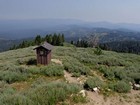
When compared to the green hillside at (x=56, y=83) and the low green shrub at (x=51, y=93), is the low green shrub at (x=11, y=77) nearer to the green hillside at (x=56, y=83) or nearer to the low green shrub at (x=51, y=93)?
the green hillside at (x=56, y=83)

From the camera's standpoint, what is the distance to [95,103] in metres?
13.2

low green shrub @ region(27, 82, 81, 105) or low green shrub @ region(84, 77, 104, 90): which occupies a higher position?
low green shrub @ region(27, 82, 81, 105)

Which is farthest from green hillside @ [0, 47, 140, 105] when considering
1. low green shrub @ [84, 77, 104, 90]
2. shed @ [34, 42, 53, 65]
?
shed @ [34, 42, 53, 65]

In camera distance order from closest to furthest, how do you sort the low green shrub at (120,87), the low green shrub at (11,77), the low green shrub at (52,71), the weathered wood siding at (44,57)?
the low green shrub at (120,87) → the low green shrub at (11,77) → the low green shrub at (52,71) → the weathered wood siding at (44,57)

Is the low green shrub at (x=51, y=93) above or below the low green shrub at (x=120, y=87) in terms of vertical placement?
above

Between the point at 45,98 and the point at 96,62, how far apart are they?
55.3ft

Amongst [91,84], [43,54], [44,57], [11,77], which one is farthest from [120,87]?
[43,54]

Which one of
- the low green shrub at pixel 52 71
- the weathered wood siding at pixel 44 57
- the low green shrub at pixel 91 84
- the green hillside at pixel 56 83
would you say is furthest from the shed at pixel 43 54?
the low green shrub at pixel 91 84

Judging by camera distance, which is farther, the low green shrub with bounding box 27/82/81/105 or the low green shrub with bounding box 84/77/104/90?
the low green shrub with bounding box 84/77/104/90

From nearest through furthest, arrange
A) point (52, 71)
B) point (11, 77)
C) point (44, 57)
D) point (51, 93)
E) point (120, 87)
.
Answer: point (51, 93) < point (120, 87) < point (11, 77) < point (52, 71) < point (44, 57)

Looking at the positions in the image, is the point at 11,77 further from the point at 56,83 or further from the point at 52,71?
the point at 56,83

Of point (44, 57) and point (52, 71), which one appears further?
point (44, 57)

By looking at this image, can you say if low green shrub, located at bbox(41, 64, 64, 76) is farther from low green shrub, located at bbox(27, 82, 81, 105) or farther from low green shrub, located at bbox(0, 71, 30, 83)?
low green shrub, located at bbox(27, 82, 81, 105)

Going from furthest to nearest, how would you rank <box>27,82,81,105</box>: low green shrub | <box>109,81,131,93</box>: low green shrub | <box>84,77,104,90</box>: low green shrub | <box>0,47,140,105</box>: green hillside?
<box>109,81,131,93</box>: low green shrub, <box>84,77,104,90</box>: low green shrub, <box>0,47,140,105</box>: green hillside, <box>27,82,81,105</box>: low green shrub
